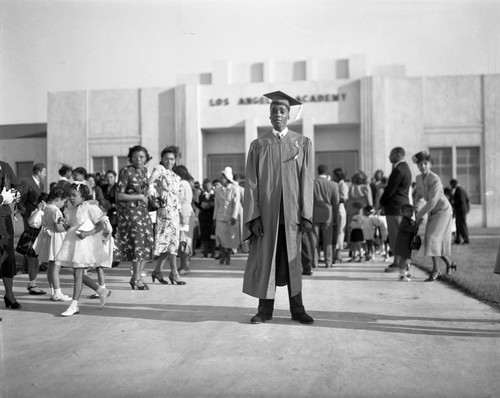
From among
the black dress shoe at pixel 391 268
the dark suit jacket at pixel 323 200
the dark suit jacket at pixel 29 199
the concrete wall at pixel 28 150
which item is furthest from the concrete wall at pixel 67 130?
the black dress shoe at pixel 391 268

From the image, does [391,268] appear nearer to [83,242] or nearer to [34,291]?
[83,242]

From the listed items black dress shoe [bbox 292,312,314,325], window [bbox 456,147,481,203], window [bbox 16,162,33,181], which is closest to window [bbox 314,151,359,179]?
window [bbox 456,147,481,203]

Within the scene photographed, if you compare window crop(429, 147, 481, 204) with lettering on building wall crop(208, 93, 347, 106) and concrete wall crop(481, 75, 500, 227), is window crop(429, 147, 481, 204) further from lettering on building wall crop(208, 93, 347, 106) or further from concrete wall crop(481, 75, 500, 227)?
lettering on building wall crop(208, 93, 347, 106)

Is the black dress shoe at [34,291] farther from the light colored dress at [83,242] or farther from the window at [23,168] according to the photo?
the window at [23,168]

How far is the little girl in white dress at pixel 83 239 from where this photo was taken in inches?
252

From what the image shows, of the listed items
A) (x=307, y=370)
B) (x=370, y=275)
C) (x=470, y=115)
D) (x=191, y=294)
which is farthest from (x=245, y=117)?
(x=307, y=370)

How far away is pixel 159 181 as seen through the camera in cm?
877

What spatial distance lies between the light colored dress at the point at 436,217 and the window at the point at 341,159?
19174 mm

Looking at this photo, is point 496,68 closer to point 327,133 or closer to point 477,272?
point 477,272

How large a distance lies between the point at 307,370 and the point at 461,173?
2472 cm

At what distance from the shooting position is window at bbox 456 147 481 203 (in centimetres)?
2662

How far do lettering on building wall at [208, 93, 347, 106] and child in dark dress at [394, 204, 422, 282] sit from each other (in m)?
18.4

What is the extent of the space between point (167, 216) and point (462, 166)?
840 inches

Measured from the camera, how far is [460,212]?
56.3 feet
